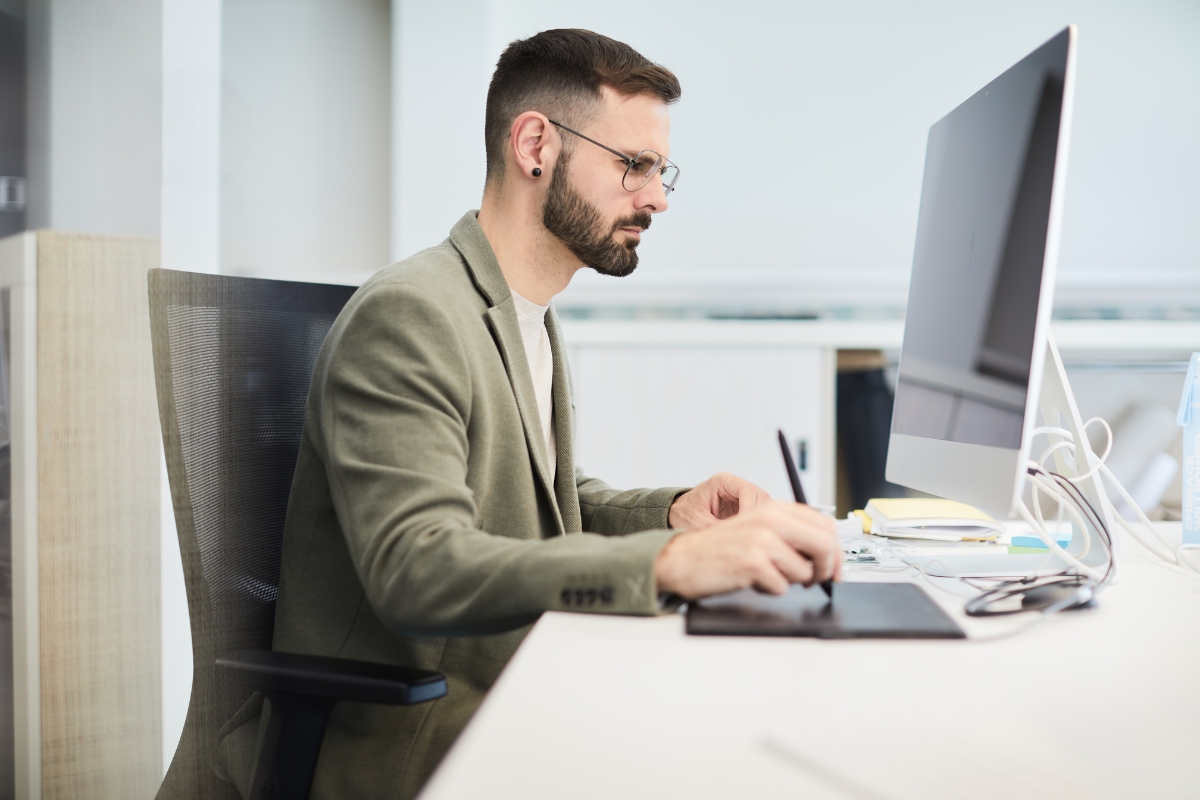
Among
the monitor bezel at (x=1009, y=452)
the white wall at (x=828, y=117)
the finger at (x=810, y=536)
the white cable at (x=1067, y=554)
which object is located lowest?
the white cable at (x=1067, y=554)

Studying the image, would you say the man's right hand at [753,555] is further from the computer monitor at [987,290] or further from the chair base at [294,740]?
the chair base at [294,740]

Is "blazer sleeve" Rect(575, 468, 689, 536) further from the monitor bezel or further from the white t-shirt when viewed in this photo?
the monitor bezel

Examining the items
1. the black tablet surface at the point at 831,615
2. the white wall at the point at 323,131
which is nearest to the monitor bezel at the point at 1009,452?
the black tablet surface at the point at 831,615

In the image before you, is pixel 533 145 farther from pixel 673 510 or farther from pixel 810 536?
pixel 810 536

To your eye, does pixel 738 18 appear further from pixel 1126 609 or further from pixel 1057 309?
pixel 1126 609

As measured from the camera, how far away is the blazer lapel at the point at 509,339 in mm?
945

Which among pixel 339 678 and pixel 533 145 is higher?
pixel 533 145

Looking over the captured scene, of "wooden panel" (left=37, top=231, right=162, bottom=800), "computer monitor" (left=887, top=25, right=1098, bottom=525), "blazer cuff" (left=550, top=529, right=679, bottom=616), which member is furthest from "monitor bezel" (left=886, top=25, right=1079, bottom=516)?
"wooden panel" (left=37, top=231, right=162, bottom=800)

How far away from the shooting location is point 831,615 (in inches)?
26.6

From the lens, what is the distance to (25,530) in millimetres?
1051

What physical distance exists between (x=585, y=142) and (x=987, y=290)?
1.82ft

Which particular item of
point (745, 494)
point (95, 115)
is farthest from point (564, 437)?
point (95, 115)

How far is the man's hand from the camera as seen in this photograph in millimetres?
1058

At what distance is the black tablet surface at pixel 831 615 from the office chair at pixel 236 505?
226mm
